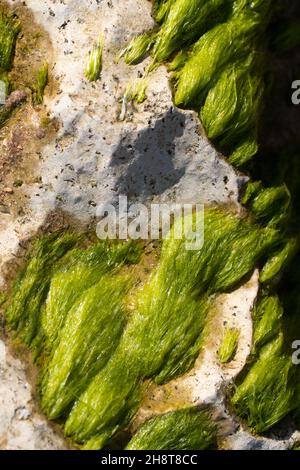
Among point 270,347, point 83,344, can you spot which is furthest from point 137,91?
point 270,347

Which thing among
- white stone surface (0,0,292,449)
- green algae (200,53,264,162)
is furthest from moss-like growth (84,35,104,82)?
green algae (200,53,264,162)

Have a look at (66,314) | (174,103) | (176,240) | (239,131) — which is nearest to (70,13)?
(174,103)

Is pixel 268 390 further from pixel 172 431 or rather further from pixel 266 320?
pixel 172 431

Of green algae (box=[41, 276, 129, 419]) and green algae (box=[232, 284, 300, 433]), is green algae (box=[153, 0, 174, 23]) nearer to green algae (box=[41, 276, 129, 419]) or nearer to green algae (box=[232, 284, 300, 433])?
green algae (box=[41, 276, 129, 419])
